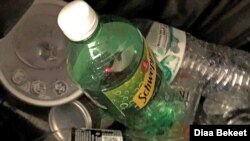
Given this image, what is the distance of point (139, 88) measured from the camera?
3.32ft

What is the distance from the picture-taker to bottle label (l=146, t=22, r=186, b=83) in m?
1.18

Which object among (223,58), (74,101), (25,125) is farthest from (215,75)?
(25,125)

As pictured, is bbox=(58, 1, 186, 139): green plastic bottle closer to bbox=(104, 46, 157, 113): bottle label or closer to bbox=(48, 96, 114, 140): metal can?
bbox=(104, 46, 157, 113): bottle label

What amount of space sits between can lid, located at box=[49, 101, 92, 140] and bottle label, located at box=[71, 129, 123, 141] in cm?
12

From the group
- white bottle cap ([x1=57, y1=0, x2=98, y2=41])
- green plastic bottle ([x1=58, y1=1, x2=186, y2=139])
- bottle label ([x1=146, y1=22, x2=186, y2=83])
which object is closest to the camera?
white bottle cap ([x1=57, y1=0, x2=98, y2=41])

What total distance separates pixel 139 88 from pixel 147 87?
2 centimetres

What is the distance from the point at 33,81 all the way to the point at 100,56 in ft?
0.84

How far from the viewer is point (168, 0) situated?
1.22m

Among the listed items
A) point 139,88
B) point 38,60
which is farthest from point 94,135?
point 38,60

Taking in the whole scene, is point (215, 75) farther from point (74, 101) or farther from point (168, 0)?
point (74, 101)

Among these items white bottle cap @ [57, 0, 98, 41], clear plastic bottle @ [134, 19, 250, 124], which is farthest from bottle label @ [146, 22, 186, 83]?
white bottle cap @ [57, 0, 98, 41]

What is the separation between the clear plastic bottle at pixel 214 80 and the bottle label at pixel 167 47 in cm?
2

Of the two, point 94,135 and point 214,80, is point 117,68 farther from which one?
point 214,80

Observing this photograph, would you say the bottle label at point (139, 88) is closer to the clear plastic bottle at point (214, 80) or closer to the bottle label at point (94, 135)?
the bottle label at point (94, 135)
